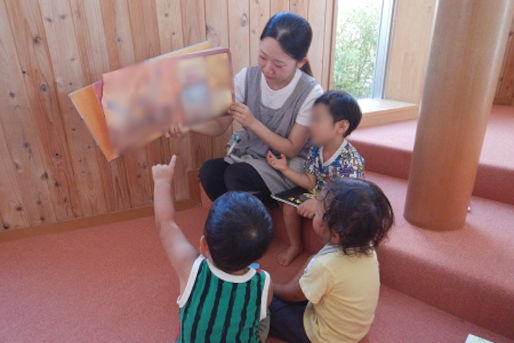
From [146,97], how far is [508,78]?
2648 millimetres

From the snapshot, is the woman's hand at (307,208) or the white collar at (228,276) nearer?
the white collar at (228,276)

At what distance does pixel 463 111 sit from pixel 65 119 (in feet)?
5.30

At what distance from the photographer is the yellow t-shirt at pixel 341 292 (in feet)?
3.00

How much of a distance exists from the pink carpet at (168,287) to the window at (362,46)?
124 cm

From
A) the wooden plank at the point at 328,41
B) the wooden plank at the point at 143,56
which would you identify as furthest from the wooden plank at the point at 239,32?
the wooden plank at the point at 328,41

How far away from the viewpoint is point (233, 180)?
1438mm

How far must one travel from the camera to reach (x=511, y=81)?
2.57 meters

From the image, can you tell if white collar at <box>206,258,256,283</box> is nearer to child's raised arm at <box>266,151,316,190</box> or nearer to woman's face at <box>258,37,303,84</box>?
child's raised arm at <box>266,151,316,190</box>

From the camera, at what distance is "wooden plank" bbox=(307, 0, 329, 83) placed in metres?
1.94

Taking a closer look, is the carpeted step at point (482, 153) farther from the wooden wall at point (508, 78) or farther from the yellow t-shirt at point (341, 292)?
the yellow t-shirt at point (341, 292)

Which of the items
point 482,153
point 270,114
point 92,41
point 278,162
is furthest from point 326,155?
point 92,41

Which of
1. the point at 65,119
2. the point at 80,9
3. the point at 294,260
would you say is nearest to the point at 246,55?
the point at 80,9

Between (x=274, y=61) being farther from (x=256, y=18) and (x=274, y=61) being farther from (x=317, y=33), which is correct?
(x=317, y=33)

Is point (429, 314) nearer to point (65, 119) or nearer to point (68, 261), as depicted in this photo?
point (68, 261)
